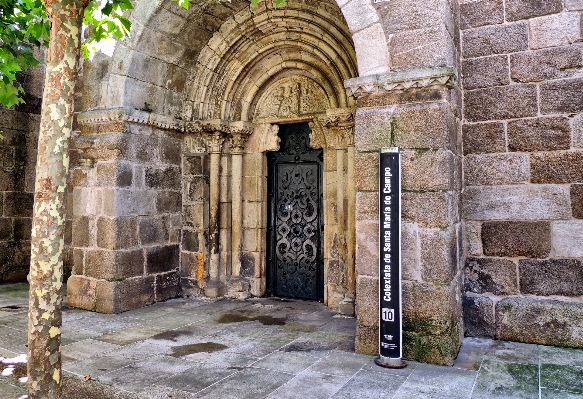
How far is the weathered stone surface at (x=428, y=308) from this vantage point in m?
3.27

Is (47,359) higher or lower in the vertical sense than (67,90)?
lower

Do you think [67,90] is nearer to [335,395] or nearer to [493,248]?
[335,395]

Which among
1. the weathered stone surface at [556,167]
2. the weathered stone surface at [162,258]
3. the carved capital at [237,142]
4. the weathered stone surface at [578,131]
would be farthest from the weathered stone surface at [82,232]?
the weathered stone surface at [578,131]

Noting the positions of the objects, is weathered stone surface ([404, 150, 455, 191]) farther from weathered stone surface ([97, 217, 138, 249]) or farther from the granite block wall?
weathered stone surface ([97, 217, 138, 249])

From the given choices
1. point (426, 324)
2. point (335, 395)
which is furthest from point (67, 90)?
point (426, 324)

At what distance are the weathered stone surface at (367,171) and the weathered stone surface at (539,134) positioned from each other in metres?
1.33

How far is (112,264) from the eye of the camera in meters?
4.86

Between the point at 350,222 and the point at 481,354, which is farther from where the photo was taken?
the point at 350,222

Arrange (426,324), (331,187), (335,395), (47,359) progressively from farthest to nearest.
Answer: (331,187) < (426,324) < (335,395) < (47,359)

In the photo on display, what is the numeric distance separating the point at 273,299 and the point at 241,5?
3.56 m

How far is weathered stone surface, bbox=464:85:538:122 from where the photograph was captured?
3879mm

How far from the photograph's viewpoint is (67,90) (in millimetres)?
2160

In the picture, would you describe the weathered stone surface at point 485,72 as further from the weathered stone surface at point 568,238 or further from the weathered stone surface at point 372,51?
the weathered stone surface at point 568,238

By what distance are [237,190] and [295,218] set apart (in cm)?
83
